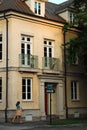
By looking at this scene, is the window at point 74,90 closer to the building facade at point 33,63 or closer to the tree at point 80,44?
the building facade at point 33,63

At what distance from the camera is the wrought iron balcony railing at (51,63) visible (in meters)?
37.4

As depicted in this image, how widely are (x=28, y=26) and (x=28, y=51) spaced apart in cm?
213

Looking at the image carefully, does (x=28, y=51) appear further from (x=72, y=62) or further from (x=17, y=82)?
(x=72, y=62)

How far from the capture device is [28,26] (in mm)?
36094

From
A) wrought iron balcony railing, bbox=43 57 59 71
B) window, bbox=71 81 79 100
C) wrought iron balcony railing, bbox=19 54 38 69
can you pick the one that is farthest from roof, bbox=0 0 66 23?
window, bbox=71 81 79 100

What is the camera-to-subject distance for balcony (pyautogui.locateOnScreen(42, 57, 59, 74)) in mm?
37228

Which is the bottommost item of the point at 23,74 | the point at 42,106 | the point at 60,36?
the point at 42,106

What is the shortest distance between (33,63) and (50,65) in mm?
2540

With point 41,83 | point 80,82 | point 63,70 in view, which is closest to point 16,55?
point 41,83

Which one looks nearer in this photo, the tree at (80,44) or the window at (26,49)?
the window at (26,49)

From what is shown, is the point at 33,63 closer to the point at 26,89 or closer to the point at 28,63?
the point at 28,63

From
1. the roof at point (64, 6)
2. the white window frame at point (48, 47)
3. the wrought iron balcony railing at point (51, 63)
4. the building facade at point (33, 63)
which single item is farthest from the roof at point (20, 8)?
the wrought iron balcony railing at point (51, 63)

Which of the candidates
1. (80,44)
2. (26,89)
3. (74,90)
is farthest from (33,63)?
(74,90)

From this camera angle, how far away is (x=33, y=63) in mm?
35781
